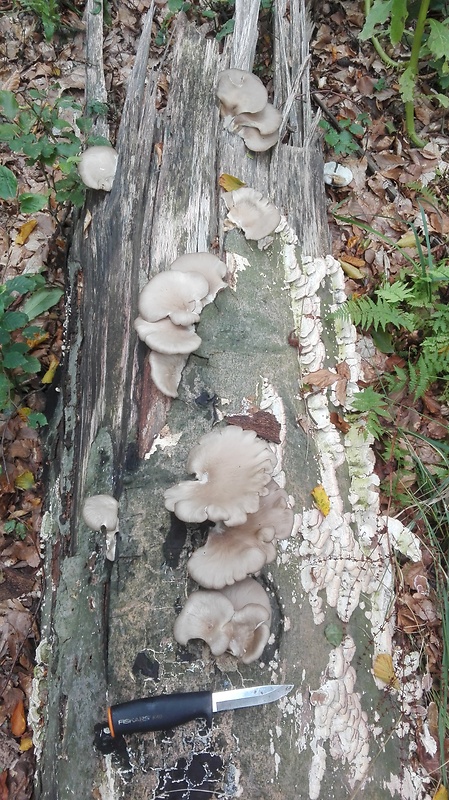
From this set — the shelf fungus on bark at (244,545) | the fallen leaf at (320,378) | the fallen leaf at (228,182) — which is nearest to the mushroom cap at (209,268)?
the fallen leaf at (228,182)

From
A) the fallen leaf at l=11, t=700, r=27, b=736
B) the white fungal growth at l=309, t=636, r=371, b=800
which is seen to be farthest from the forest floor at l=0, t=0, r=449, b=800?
the white fungal growth at l=309, t=636, r=371, b=800

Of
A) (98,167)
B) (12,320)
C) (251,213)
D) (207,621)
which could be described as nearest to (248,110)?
(251,213)

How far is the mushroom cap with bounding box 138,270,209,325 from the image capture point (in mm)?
2986

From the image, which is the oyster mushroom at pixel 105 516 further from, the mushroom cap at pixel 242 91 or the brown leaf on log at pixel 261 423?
the mushroom cap at pixel 242 91

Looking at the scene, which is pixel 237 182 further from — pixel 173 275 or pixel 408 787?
pixel 408 787

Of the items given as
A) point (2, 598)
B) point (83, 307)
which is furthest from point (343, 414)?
point (2, 598)

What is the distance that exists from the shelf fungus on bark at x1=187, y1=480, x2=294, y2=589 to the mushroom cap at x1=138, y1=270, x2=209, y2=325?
106 centimetres

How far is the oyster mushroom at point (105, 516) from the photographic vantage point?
2725 millimetres

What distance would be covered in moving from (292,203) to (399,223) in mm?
1782

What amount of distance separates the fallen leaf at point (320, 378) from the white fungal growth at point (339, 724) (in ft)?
4.92

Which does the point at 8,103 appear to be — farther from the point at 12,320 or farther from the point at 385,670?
the point at 385,670

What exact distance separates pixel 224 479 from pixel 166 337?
85 cm

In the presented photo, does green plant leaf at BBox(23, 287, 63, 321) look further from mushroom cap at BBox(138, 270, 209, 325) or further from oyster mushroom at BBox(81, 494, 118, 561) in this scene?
oyster mushroom at BBox(81, 494, 118, 561)

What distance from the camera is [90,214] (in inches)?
155
